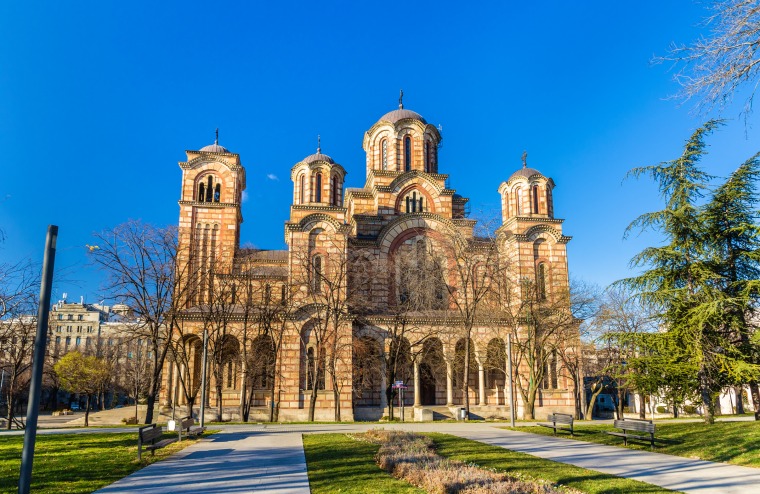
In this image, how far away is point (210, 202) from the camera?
3653cm

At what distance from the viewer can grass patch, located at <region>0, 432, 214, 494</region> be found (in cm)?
979

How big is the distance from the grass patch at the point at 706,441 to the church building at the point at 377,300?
34.7 feet

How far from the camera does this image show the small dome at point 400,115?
3800cm

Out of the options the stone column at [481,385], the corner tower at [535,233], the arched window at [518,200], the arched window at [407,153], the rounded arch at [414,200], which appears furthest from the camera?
the arched window at [407,153]

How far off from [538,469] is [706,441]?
19.8 feet

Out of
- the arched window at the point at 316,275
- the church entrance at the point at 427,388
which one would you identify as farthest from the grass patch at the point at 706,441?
the arched window at the point at 316,275

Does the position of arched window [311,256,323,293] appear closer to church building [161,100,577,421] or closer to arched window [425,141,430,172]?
church building [161,100,577,421]

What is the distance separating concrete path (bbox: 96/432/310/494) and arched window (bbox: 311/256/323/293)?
50.7ft

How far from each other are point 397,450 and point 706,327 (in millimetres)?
10319

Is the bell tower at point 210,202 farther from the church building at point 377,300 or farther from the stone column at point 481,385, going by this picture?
the stone column at point 481,385

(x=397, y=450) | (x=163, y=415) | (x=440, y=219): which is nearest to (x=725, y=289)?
(x=397, y=450)

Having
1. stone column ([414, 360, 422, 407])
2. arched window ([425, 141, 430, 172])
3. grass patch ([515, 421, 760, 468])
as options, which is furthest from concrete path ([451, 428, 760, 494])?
arched window ([425, 141, 430, 172])

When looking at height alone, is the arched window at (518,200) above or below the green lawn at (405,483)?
above

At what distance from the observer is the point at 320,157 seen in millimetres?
38969
